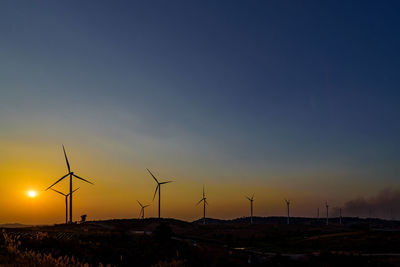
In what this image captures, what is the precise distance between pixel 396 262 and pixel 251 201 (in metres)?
131

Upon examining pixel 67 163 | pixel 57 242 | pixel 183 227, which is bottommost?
pixel 183 227

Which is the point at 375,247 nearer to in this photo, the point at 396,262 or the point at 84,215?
the point at 396,262

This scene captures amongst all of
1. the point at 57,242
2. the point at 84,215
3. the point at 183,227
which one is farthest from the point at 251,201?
the point at 57,242

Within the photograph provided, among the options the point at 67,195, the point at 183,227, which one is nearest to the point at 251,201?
the point at 183,227

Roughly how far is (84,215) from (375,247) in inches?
3639

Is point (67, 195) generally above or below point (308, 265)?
above

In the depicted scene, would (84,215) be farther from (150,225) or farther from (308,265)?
(308,265)

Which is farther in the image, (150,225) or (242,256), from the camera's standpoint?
(150,225)

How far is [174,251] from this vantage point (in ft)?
170

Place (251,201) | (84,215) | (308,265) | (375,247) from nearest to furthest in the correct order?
(308,265) < (375,247) < (84,215) < (251,201)

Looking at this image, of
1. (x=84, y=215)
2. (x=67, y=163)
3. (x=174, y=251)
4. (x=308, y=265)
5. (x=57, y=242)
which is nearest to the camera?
(x=57, y=242)

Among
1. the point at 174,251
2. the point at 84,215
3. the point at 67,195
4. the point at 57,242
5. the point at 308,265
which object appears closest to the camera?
the point at 57,242

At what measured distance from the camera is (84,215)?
12538 centimetres

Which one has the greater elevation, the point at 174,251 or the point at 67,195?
the point at 67,195
